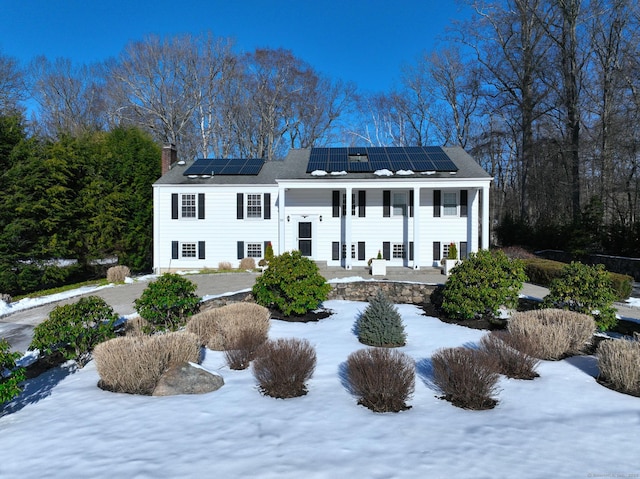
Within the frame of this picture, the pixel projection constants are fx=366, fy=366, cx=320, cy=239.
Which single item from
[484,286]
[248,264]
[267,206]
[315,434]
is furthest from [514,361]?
[267,206]

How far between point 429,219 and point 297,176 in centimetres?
717

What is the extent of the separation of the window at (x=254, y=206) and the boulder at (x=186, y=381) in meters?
14.6

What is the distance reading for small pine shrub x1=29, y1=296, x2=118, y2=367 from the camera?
617cm

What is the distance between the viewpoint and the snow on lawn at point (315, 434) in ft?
11.1

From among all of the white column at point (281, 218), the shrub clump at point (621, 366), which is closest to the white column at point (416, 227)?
the white column at point (281, 218)

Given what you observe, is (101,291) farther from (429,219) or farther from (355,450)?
(429,219)

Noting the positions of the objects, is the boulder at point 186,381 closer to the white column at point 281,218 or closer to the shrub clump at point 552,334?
the shrub clump at point 552,334

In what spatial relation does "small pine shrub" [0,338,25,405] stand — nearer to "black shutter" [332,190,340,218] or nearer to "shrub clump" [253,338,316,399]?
"shrub clump" [253,338,316,399]

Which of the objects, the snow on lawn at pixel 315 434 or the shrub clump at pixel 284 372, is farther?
the shrub clump at pixel 284 372

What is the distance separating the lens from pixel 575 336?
690 cm

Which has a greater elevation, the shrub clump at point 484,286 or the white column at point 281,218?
the white column at point 281,218

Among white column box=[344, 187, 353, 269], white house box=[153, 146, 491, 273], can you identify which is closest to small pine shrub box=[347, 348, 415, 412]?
white column box=[344, 187, 353, 269]

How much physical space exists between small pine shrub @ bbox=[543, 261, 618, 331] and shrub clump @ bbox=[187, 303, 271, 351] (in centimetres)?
676

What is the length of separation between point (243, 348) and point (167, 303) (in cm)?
275
